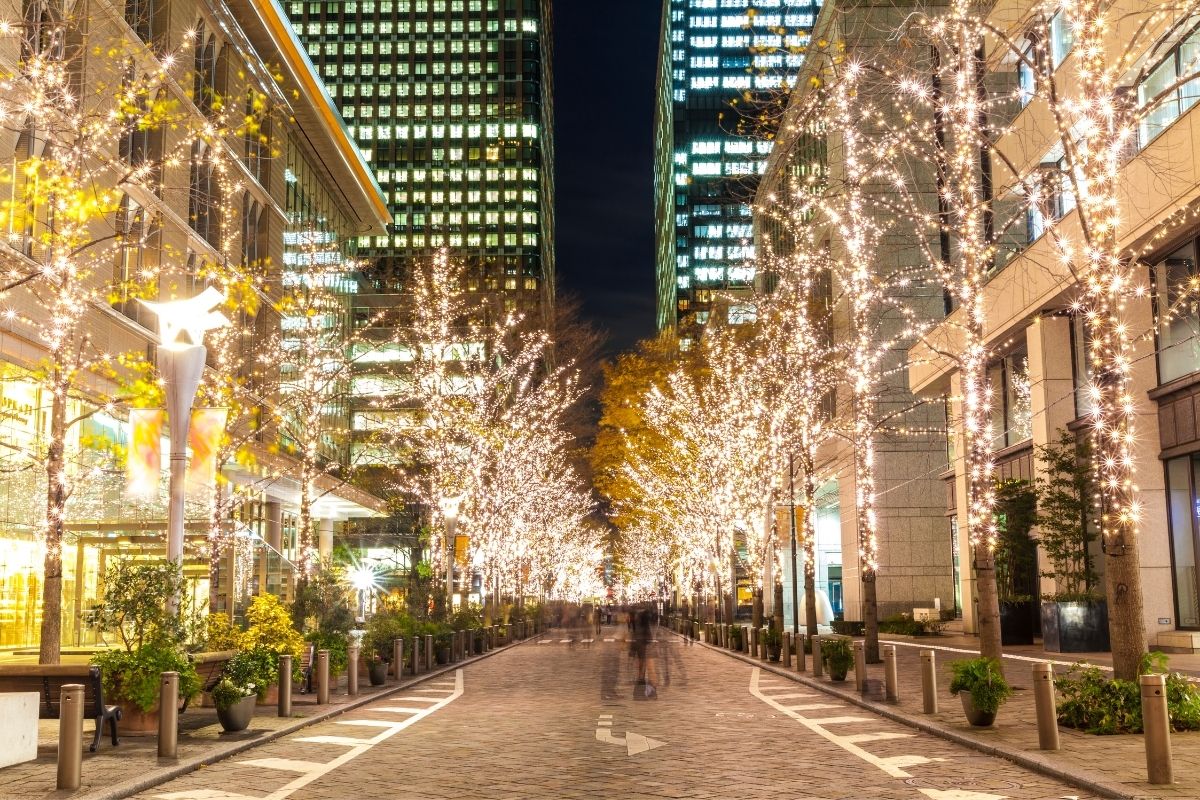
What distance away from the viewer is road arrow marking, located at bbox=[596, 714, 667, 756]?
46.2ft

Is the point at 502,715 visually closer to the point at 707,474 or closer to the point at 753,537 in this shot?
the point at 753,537

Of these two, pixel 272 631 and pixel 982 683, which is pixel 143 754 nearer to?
pixel 272 631

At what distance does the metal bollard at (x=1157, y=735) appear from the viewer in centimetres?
1018

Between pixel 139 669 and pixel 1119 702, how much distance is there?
11.7 metres

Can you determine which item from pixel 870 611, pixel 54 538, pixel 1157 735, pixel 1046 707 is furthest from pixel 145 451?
pixel 1157 735

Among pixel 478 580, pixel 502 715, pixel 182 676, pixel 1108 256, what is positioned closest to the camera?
pixel 1108 256

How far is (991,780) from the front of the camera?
11.3m

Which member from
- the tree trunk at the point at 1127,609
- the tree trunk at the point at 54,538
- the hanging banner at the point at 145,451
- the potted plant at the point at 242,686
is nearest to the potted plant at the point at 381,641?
the hanging banner at the point at 145,451

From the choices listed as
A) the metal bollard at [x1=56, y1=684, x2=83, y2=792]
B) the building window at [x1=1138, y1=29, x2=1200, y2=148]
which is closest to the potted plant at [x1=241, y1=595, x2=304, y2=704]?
the metal bollard at [x1=56, y1=684, x2=83, y2=792]

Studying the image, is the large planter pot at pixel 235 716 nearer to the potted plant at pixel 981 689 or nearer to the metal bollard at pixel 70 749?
the metal bollard at pixel 70 749

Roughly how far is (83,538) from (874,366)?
1161 inches

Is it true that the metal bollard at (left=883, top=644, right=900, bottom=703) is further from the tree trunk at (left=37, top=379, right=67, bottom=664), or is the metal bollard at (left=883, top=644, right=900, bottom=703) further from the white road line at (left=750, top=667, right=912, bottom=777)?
the tree trunk at (left=37, top=379, right=67, bottom=664)

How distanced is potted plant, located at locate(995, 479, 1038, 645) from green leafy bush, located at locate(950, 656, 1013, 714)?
61.1ft

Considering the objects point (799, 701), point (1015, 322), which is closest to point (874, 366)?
point (1015, 322)
